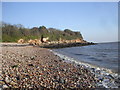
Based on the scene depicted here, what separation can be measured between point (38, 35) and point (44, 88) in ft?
263

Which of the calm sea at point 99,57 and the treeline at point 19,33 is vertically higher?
the treeline at point 19,33

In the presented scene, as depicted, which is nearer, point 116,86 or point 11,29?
point 116,86

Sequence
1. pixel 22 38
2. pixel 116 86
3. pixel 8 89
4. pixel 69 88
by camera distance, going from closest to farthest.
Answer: pixel 8 89, pixel 69 88, pixel 116 86, pixel 22 38

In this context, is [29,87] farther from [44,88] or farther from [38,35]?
[38,35]

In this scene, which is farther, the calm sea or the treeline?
the treeline

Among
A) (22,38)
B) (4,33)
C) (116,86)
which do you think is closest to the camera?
(116,86)

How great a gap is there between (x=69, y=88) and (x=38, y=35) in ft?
263

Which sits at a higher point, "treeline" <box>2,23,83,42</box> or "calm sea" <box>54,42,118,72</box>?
"treeline" <box>2,23,83,42</box>

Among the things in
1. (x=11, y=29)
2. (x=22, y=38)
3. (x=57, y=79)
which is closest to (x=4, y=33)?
(x=11, y=29)

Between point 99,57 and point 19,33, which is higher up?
point 19,33

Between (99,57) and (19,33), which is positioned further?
(19,33)

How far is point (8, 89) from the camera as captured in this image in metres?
3.79

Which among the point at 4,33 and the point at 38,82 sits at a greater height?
the point at 4,33

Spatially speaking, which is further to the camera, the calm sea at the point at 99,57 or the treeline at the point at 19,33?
the treeline at the point at 19,33
